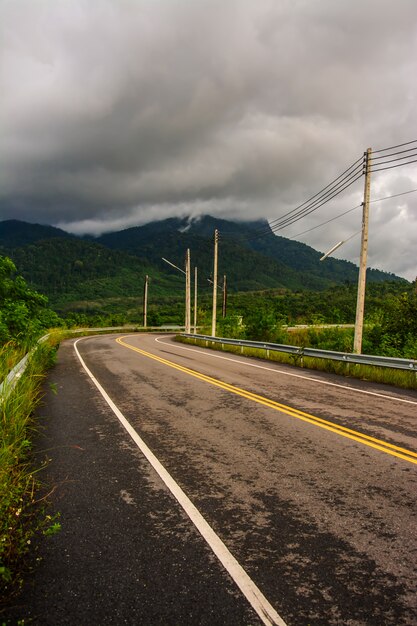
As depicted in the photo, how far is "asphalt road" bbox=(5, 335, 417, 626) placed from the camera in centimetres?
245

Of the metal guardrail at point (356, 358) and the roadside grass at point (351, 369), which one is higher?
the metal guardrail at point (356, 358)

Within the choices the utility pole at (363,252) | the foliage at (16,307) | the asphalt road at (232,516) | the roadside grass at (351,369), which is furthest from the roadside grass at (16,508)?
the utility pole at (363,252)

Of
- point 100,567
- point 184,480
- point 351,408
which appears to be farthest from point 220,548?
point 351,408

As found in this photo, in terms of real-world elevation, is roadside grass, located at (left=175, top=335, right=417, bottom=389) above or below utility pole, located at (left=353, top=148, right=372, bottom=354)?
below

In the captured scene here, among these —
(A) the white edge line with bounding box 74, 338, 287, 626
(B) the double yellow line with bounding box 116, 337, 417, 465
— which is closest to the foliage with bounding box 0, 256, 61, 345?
(B) the double yellow line with bounding box 116, 337, 417, 465

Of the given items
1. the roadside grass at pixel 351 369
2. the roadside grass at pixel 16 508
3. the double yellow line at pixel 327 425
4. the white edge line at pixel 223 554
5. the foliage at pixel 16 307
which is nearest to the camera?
the white edge line at pixel 223 554

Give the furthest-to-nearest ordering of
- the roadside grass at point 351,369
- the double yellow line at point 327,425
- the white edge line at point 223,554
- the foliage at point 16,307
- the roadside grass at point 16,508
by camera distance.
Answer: the foliage at point 16,307, the roadside grass at point 351,369, the double yellow line at point 327,425, the roadside grass at point 16,508, the white edge line at point 223,554

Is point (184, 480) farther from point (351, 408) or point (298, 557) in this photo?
point (351, 408)

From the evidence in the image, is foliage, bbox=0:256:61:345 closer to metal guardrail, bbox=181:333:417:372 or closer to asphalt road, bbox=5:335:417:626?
asphalt road, bbox=5:335:417:626

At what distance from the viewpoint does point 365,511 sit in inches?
142

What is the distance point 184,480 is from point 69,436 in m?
2.58

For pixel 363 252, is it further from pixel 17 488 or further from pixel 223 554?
pixel 17 488

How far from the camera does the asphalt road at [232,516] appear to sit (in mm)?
2453

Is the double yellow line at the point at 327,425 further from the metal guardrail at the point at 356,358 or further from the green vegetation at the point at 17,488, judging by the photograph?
the metal guardrail at the point at 356,358
